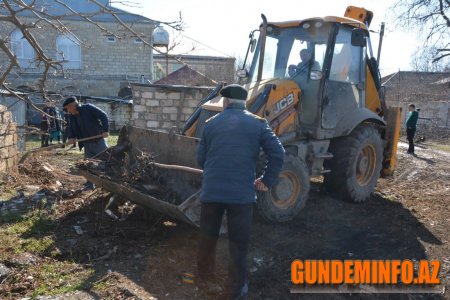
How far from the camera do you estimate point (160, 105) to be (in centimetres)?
1141

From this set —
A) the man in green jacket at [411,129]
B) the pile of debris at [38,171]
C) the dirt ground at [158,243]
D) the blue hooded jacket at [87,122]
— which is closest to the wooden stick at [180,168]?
the dirt ground at [158,243]

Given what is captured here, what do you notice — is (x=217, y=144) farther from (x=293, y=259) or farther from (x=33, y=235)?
(x=33, y=235)

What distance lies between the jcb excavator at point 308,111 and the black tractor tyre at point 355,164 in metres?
0.01

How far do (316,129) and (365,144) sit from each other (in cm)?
104

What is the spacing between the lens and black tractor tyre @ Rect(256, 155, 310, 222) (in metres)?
4.97

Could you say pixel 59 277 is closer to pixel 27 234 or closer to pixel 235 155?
pixel 27 234

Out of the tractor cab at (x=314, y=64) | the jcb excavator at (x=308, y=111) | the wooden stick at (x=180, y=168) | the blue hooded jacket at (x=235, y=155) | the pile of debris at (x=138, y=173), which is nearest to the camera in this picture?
the blue hooded jacket at (x=235, y=155)

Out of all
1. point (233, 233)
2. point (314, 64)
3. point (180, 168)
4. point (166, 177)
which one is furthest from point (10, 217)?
point (314, 64)

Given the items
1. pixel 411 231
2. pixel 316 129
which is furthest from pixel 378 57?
pixel 411 231

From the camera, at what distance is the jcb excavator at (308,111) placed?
5270 millimetres

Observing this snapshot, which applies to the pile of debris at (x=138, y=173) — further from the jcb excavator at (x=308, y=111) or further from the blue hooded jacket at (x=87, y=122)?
the blue hooded jacket at (x=87, y=122)

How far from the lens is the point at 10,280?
3854 mm

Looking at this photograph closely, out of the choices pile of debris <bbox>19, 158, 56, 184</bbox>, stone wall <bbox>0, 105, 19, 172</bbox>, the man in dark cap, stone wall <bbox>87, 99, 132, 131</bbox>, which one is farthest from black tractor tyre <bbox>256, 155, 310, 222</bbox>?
stone wall <bbox>87, 99, 132, 131</bbox>

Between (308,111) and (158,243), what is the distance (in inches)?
109
